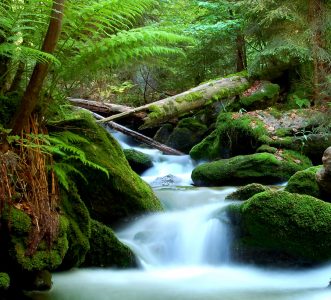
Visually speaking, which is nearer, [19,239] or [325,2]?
[19,239]

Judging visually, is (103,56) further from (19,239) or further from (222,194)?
(222,194)

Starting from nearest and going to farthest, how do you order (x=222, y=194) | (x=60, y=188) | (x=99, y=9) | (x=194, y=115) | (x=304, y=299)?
(x=99, y=9) < (x=304, y=299) < (x=60, y=188) < (x=222, y=194) < (x=194, y=115)

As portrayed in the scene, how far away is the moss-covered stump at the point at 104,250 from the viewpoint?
391 cm

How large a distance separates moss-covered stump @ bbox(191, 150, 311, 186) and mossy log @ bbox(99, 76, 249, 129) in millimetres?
1471

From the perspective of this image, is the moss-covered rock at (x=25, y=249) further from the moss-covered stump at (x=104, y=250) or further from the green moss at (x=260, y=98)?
the green moss at (x=260, y=98)

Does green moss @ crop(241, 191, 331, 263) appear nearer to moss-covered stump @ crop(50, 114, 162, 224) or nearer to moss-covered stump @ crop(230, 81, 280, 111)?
moss-covered stump @ crop(50, 114, 162, 224)

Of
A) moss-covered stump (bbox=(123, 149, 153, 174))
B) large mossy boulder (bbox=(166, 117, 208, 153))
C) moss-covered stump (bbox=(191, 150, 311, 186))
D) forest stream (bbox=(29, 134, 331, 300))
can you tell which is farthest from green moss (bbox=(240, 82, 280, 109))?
forest stream (bbox=(29, 134, 331, 300))

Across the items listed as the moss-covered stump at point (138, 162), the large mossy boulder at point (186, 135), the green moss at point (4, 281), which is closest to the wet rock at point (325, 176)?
the green moss at point (4, 281)

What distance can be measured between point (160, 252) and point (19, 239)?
189 centimetres

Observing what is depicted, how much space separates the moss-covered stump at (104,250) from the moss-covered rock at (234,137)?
198 inches

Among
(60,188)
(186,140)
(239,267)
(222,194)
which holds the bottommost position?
(239,267)

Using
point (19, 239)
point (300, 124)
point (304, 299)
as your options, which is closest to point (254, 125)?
point (300, 124)

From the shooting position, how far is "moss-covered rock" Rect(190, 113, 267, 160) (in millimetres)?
8539

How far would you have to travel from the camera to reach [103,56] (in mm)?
3617
